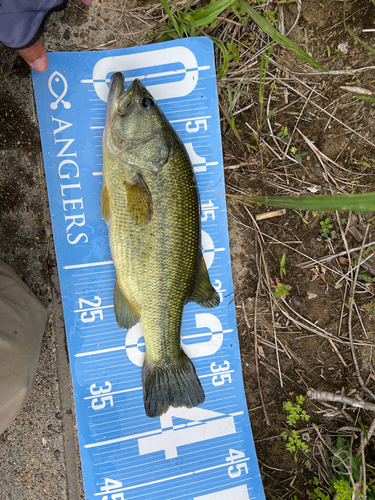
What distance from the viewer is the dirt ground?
231 centimetres

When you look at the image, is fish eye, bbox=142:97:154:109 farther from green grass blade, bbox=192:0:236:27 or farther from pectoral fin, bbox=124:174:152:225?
green grass blade, bbox=192:0:236:27

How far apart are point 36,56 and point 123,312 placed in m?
1.96

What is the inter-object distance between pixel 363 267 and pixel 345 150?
101 cm

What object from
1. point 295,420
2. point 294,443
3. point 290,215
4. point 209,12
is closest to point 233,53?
point 209,12

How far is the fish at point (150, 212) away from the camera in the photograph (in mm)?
1905

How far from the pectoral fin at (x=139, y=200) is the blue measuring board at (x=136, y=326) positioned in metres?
0.53

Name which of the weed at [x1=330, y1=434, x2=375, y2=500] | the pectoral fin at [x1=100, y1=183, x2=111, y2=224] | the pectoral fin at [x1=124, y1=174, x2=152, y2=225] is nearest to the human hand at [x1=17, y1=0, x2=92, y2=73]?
the pectoral fin at [x1=100, y1=183, x2=111, y2=224]

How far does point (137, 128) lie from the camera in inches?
75.3

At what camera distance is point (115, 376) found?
235 cm

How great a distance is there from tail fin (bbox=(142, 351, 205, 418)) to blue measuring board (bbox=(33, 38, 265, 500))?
0.65ft

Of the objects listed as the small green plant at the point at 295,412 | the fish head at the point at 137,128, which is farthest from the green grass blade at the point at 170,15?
the small green plant at the point at 295,412

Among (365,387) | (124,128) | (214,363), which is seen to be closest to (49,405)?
(214,363)

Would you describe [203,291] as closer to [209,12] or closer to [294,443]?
[294,443]

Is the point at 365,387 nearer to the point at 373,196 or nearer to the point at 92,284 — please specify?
the point at 373,196
